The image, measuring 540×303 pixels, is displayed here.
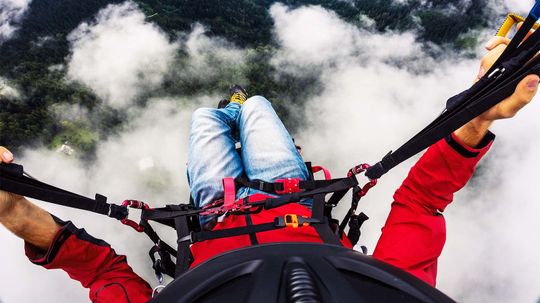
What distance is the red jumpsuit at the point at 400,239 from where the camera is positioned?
1.08 metres

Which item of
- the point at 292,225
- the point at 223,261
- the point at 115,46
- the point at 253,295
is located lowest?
the point at 253,295

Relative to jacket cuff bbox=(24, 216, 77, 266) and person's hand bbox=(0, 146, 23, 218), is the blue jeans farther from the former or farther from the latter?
person's hand bbox=(0, 146, 23, 218)

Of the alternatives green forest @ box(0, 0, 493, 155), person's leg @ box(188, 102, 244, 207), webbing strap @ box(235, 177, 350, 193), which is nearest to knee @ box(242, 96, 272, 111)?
person's leg @ box(188, 102, 244, 207)

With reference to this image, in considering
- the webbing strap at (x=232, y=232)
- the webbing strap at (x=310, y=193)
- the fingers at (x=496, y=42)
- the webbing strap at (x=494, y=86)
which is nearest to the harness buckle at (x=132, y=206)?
the webbing strap at (x=232, y=232)

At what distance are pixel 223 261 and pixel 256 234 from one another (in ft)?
1.55

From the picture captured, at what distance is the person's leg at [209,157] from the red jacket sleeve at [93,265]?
1.68ft

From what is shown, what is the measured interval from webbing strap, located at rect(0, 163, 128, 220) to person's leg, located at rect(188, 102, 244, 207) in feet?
1.96

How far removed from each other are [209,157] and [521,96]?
1.42 m

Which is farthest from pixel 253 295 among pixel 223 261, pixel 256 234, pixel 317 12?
pixel 317 12

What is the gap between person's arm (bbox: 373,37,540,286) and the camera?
1015 mm

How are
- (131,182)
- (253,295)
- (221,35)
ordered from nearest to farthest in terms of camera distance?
1. (253,295)
2. (221,35)
3. (131,182)

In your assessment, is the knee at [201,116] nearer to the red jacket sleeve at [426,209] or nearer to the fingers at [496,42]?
the red jacket sleeve at [426,209]

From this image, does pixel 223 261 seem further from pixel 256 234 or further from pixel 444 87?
pixel 444 87

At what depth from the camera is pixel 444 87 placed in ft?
58.5
